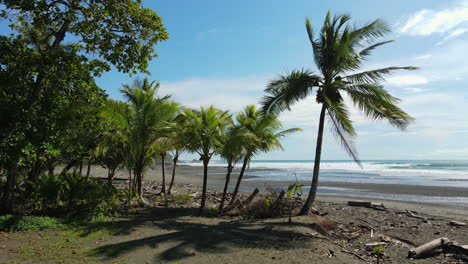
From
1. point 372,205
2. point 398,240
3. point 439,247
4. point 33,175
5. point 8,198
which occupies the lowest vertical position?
point 398,240

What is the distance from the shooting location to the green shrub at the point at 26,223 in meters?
8.14

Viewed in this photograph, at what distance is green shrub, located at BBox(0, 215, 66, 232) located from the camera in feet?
26.7

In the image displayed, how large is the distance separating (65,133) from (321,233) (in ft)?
26.6

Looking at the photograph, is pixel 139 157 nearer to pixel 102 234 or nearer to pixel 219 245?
pixel 102 234

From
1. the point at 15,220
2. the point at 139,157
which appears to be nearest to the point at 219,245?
the point at 15,220

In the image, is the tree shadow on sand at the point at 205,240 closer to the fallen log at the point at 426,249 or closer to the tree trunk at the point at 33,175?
the fallen log at the point at 426,249

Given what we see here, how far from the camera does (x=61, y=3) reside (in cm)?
852

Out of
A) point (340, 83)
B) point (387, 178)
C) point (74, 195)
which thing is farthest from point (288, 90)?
point (387, 178)

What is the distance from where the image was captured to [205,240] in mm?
7762

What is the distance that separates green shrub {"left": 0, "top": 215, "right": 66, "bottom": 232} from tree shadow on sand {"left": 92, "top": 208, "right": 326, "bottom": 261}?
2415 millimetres

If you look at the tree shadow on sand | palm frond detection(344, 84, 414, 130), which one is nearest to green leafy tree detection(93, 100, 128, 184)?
the tree shadow on sand

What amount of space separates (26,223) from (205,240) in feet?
16.0

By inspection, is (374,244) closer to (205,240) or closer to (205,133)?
(205,240)

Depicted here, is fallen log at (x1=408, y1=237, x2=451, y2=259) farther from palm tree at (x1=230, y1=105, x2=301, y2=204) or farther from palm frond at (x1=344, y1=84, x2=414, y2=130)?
palm tree at (x1=230, y1=105, x2=301, y2=204)
